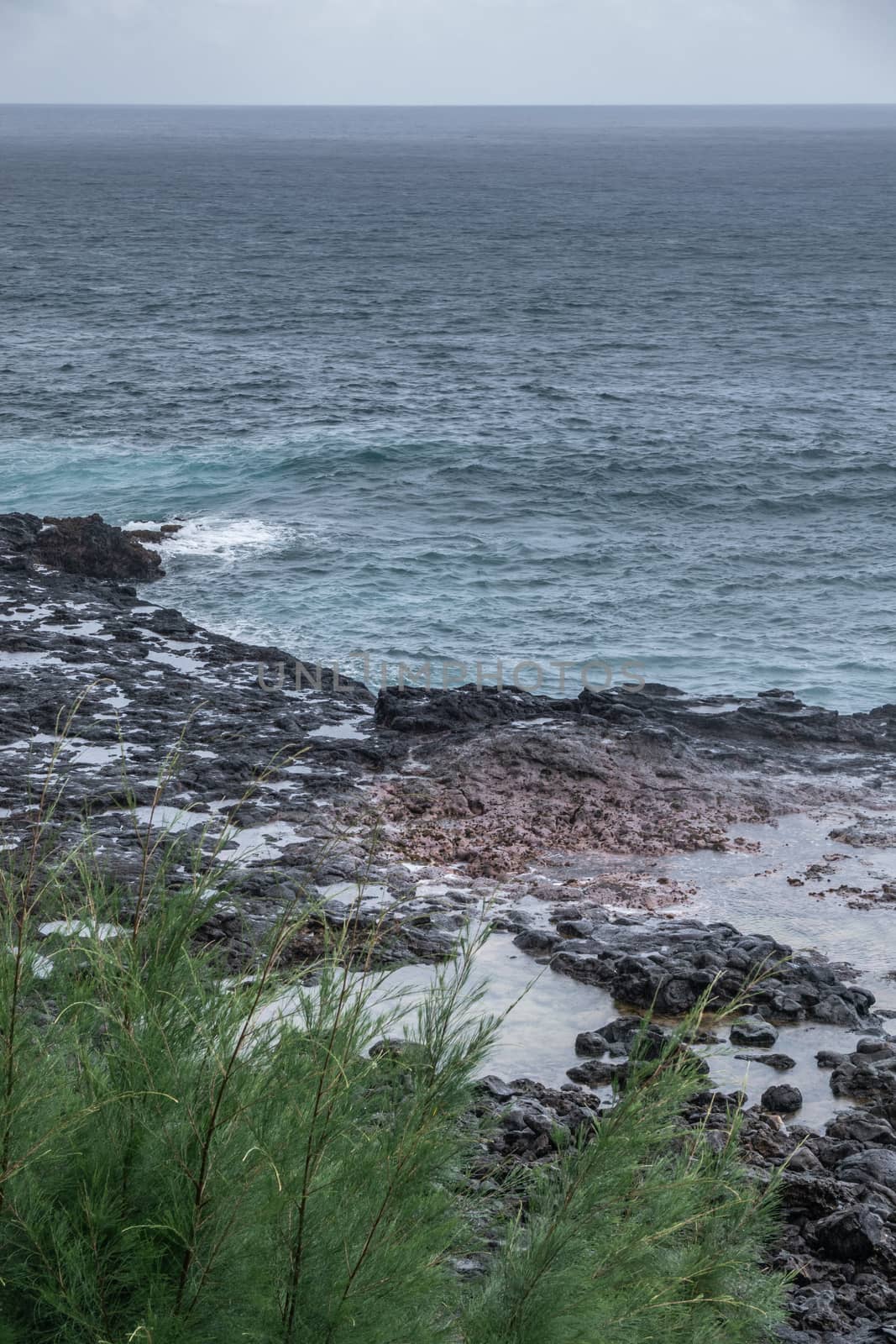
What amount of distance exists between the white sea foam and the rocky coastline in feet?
16.7

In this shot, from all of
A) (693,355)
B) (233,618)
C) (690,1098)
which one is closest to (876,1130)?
(690,1098)

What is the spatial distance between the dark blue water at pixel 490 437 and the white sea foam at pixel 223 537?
0.11m

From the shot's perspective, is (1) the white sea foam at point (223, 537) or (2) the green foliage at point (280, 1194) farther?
(1) the white sea foam at point (223, 537)

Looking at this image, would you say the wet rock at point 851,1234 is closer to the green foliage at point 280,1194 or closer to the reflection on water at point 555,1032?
the reflection on water at point 555,1032

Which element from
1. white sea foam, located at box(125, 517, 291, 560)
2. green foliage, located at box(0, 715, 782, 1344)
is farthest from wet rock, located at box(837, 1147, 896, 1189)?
white sea foam, located at box(125, 517, 291, 560)

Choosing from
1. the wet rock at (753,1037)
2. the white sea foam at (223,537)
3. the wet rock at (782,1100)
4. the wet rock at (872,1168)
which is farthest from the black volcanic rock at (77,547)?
the wet rock at (872,1168)

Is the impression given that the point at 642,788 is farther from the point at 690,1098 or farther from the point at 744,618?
the point at 744,618

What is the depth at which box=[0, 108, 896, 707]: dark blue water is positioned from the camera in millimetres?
24516

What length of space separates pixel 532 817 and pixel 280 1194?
1040 cm

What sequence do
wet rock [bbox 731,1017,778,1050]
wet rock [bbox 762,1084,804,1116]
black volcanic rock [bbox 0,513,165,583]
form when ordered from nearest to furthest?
wet rock [bbox 762,1084,804,1116], wet rock [bbox 731,1017,778,1050], black volcanic rock [bbox 0,513,165,583]

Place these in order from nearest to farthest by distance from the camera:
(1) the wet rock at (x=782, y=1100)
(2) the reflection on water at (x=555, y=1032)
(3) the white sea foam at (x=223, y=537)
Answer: (1) the wet rock at (x=782, y=1100) → (2) the reflection on water at (x=555, y=1032) → (3) the white sea foam at (x=223, y=537)

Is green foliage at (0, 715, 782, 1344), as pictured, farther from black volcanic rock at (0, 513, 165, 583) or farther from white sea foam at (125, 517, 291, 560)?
white sea foam at (125, 517, 291, 560)

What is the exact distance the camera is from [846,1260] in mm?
7375

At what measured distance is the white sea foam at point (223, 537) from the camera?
27.1 m
